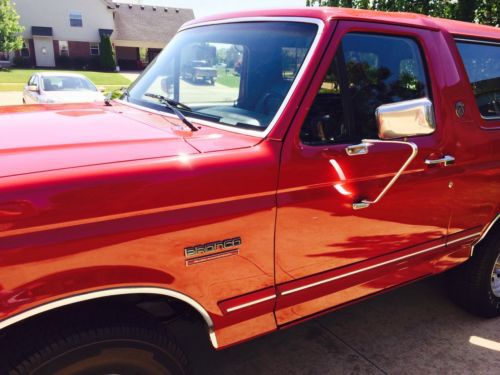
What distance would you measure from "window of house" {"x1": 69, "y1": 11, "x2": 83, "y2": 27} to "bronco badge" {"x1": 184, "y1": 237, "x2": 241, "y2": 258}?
4700 cm

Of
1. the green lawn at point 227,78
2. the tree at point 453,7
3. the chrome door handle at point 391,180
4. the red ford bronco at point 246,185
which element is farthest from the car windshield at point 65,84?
the chrome door handle at point 391,180

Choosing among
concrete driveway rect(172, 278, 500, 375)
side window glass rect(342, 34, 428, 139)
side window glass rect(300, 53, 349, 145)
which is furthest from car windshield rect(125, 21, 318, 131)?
concrete driveway rect(172, 278, 500, 375)

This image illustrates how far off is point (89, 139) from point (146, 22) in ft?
167

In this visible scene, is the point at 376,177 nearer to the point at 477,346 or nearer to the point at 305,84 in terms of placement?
the point at 305,84

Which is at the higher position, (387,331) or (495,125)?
(495,125)

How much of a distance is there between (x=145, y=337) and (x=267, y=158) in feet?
2.94

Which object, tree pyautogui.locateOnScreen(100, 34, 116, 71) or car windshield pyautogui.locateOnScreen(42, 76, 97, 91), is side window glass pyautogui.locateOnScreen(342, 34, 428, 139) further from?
tree pyautogui.locateOnScreen(100, 34, 116, 71)

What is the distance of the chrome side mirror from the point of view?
83.2 inches

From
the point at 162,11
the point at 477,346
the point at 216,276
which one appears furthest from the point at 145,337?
the point at 162,11

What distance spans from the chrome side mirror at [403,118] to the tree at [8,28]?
135ft

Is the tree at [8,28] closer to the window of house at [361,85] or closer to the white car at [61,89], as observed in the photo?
the white car at [61,89]

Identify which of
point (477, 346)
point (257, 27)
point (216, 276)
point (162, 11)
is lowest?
point (477, 346)

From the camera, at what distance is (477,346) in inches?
127

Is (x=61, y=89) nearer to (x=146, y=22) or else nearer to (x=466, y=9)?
(x=466, y=9)
